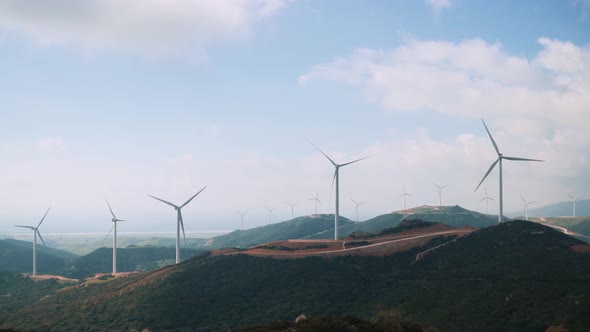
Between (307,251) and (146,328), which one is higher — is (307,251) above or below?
above

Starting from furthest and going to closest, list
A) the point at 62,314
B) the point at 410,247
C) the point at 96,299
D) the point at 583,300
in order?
the point at 410,247 < the point at 96,299 < the point at 62,314 < the point at 583,300

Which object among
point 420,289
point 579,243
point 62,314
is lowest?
point 62,314

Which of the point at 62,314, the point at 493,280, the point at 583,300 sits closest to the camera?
the point at 583,300

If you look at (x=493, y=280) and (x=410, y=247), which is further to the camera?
(x=410, y=247)

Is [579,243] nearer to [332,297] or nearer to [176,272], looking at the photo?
[332,297]

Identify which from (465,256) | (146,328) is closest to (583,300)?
(465,256)

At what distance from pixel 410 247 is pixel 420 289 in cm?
2939

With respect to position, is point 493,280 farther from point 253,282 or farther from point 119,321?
point 119,321

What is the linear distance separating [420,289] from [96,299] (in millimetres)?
Answer: 72986

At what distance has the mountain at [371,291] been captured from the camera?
7650cm

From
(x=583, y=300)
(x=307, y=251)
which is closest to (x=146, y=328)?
(x=307, y=251)

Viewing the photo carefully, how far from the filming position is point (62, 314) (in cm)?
10588

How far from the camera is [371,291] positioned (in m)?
99.6

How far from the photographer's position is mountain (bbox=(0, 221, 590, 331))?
76.5 metres
